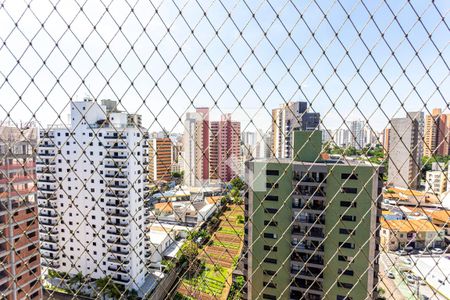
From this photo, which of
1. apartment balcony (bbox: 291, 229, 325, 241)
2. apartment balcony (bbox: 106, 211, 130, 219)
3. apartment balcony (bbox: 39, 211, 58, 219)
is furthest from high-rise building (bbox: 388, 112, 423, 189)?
apartment balcony (bbox: 39, 211, 58, 219)

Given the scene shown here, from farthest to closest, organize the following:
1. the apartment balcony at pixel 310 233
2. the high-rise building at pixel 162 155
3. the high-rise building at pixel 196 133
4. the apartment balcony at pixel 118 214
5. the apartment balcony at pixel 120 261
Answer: the apartment balcony at pixel 118 214
the apartment balcony at pixel 310 233
the apartment balcony at pixel 120 261
the high-rise building at pixel 162 155
the high-rise building at pixel 196 133

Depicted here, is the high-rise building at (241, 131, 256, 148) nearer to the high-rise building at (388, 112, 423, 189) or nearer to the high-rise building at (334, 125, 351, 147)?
the high-rise building at (334, 125, 351, 147)

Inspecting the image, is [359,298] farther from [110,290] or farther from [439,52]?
[110,290]

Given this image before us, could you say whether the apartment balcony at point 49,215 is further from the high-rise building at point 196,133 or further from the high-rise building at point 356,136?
the high-rise building at point 356,136

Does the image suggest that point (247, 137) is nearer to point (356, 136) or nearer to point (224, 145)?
point (224, 145)

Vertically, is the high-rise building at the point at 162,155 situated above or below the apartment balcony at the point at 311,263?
above

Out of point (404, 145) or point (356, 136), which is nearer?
point (404, 145)

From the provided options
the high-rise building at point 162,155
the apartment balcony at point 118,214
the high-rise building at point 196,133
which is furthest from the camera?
the apartment balcony at point 118,214

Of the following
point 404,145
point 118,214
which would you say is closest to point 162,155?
point 404,145

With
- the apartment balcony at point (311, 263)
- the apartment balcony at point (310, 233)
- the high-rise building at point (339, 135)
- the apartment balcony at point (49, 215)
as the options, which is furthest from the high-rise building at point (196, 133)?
the apartment balcony at point (49, 215)

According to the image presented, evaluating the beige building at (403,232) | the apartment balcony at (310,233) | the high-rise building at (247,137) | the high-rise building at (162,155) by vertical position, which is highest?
A: the high-rise building at (247,137)

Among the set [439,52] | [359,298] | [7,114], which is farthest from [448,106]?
[359,298]
